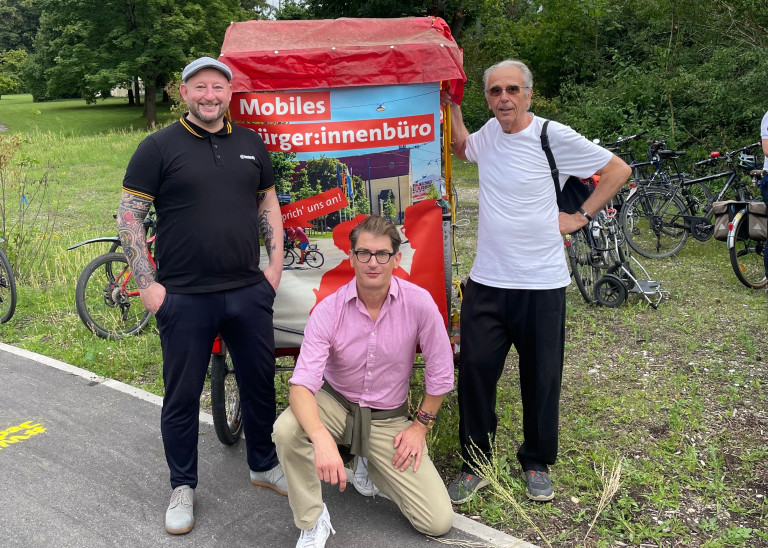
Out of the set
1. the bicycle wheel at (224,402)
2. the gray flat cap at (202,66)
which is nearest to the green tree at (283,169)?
the gray flat cap at (202,66)

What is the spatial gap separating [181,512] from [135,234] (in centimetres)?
132

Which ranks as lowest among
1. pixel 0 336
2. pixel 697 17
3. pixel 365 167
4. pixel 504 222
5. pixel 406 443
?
pixel 0 336

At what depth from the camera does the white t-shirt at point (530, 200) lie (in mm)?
3150

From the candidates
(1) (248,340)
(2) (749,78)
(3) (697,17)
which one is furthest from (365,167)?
(3) (697,17)

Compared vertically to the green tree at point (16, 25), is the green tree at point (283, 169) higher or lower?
lower

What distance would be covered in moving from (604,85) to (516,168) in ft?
46.8

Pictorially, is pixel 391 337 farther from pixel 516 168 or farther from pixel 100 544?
pixel 100 544

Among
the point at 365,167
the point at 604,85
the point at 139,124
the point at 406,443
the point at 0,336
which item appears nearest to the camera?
the point at 406,443

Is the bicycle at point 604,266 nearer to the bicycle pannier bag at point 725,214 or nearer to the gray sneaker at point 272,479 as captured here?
the bicycle pannier bag at point 725,214

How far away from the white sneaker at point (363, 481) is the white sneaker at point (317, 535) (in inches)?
19.1

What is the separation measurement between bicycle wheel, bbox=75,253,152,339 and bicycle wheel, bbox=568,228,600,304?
3.94 m

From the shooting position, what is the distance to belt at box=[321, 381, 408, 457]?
10.4 feet

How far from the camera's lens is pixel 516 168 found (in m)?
3.17

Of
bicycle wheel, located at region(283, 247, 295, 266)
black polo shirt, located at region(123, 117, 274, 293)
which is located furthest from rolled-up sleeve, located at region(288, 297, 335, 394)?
bicycle wheel, located at region(283, 247, 295, 266)
